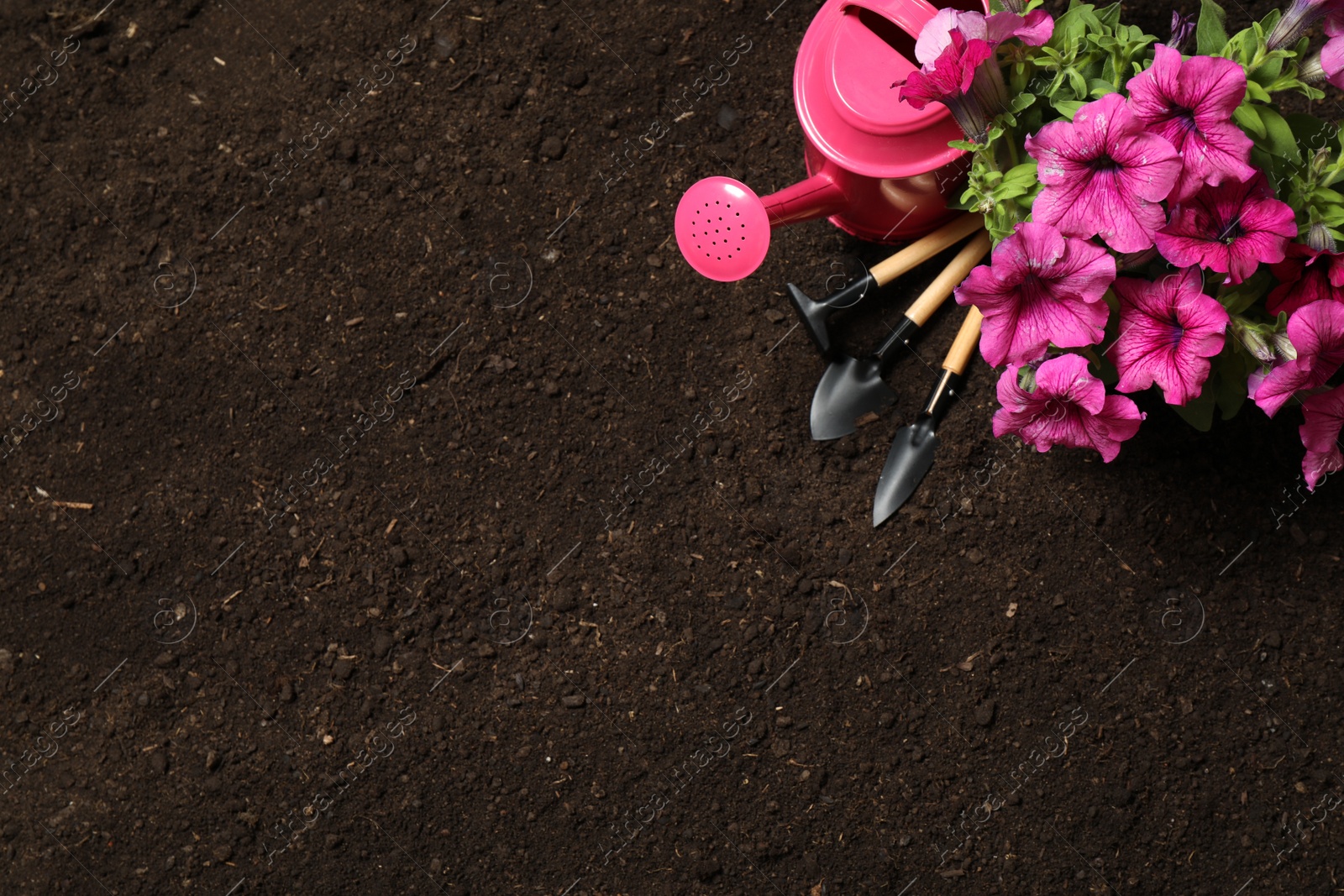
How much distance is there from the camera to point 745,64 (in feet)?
5.35

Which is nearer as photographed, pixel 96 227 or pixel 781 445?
pixel 781 445

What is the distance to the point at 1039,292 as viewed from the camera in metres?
1.01

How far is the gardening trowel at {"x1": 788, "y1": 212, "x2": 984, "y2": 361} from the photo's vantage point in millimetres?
1472

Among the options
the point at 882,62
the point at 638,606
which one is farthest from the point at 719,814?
the point at 882,62

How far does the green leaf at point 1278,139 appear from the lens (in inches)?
40.1

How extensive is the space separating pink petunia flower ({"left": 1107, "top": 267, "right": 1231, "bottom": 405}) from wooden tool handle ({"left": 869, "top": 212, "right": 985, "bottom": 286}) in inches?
17.2

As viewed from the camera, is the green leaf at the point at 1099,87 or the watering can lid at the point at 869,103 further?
the watering can lid at the point at 869,103

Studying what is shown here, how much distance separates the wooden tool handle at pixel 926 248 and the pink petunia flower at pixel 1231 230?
508 millimetres

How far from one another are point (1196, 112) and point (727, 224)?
1.87 ft

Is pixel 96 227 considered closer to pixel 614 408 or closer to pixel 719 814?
pixel 614 408

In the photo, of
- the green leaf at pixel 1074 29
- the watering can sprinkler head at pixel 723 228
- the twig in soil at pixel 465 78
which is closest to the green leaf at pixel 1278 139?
the green leaf at pixel 1074 29

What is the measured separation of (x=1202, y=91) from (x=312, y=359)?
136 cm

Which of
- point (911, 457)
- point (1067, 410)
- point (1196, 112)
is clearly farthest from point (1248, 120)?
point (911, 457)

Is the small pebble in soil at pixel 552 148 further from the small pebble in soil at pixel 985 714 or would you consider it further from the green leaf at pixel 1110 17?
the small pebble in soil at pixel 985 714
